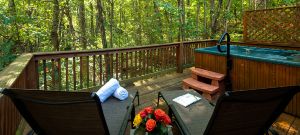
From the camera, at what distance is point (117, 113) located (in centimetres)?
275

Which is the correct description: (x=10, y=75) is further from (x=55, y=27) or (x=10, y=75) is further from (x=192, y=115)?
(x=55, y=27)

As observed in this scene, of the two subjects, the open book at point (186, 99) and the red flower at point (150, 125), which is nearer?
the red flower at point (150, 125)

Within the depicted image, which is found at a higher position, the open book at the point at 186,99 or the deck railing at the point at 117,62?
the deck railing at the point at 117,62

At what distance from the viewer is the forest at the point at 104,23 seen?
7098mm

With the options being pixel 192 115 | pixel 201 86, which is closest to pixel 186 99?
pixel 192 115

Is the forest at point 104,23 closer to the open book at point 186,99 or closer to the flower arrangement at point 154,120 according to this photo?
the open book at point 186,99

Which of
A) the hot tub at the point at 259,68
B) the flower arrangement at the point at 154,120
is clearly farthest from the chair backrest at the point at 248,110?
the hot tub at the point at 259,68

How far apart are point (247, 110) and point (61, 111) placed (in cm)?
146

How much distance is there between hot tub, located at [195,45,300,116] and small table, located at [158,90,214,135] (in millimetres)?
1711

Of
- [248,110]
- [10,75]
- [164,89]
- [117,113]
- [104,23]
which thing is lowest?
[164,89]

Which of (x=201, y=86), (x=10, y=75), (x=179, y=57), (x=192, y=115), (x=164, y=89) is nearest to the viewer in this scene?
(x=10, y=75)

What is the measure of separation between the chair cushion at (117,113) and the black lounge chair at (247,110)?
3.04 ft

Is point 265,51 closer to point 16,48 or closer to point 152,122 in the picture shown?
point 152,122

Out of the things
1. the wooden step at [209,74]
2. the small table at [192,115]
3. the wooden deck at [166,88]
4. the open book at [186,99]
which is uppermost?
the wooden step at [209,74]
